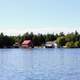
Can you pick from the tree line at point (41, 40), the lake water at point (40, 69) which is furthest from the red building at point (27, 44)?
the lake water at point (40, 69)

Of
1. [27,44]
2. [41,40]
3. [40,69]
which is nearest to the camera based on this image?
[40,69]

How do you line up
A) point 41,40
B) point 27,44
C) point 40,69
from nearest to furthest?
point 40,69 → point 27,44 → point 41,40

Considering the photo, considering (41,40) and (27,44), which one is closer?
(27,44)

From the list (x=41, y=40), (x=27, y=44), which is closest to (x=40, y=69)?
(x=27, y=44)

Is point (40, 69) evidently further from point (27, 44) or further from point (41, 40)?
point (41, 40)

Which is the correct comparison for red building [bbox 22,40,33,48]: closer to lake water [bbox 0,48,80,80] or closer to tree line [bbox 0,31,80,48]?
tree line [bbox 0,31,80,48]

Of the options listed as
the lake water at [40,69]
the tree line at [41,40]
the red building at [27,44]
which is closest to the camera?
the lake water at [40,69]

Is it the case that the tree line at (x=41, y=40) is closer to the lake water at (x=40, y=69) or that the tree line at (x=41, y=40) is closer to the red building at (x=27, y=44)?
the red building at (x=27, y=44)

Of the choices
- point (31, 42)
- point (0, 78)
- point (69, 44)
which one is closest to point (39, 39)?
point (31, 42)

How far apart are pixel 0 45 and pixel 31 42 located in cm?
1882

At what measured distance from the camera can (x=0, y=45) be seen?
173500 millimetres

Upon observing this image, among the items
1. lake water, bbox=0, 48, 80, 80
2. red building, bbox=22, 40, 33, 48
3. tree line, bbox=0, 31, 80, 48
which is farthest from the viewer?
red building, bbox=22, 40, 33, 48

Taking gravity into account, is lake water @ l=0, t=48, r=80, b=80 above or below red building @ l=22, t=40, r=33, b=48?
below

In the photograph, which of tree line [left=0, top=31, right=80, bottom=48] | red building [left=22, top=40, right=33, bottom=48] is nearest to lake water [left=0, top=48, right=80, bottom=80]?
tree line [left=0, top=31, right=80, bottom=48]
